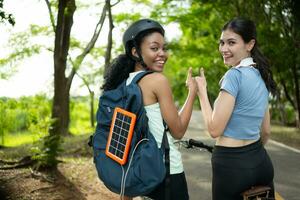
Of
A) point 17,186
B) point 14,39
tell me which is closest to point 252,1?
point 14,39

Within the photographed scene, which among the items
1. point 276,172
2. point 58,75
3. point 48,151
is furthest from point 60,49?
point 276,172

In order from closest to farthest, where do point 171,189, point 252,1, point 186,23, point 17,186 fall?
point 171,189, point 17,186, point 252,1, point 186,23

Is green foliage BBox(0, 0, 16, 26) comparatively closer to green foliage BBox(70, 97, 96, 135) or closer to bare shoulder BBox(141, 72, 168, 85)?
bare shoulder BBox(141, 72, 168, 85)

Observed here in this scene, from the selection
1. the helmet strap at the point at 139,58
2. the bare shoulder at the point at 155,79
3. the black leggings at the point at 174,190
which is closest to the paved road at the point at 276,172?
the black leggings at the point at 174,190

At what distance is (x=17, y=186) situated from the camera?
6547mm

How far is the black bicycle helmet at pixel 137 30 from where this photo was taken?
2756mm

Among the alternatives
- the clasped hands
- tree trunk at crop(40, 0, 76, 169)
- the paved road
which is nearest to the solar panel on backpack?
the clasped hands

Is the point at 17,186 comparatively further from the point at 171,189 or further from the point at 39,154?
the point at 171,189

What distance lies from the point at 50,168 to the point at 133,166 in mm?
5544

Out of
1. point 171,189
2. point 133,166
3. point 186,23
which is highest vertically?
point 186,23

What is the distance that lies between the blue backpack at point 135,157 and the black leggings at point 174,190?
10cm

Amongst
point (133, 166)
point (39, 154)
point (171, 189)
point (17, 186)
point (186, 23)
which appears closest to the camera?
point (133, 166)

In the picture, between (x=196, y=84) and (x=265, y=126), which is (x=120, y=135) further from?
(x=265, y=126)

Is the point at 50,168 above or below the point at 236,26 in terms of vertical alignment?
below
